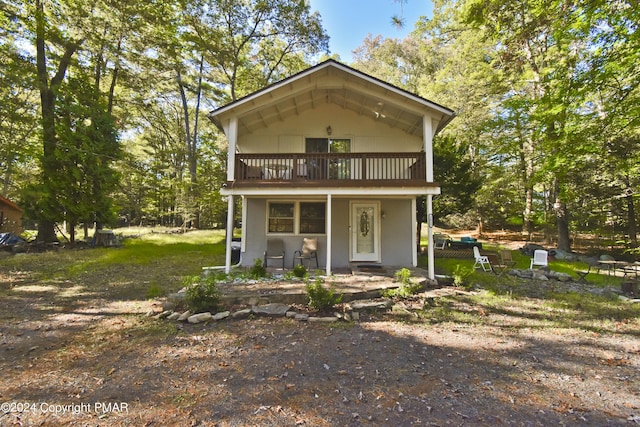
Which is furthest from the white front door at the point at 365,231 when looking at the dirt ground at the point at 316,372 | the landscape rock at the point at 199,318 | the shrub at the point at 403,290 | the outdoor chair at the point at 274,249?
the landscape rock at the point at 199,318

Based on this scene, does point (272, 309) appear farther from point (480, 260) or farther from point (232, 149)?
point (480, 260)

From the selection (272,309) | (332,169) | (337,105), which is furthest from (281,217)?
(272,309)

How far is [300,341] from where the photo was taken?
14.5 ft

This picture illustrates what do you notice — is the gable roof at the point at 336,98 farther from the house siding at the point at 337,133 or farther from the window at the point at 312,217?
the window at the point at 312,217

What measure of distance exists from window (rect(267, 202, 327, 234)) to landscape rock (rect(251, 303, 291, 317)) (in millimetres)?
4440

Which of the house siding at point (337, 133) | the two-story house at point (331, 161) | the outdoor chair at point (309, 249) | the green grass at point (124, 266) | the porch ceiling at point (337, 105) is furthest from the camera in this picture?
the house siding at point (337, 133)

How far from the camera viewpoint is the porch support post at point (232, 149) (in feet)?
27.5

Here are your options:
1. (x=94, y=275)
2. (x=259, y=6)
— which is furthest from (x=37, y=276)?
(x=259, y=6)

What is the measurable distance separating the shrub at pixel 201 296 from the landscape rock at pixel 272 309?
785mm

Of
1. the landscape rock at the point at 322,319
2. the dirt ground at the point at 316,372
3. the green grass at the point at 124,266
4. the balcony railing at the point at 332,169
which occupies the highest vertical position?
the balcony railing at the point at 332,169

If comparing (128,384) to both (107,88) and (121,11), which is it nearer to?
(121,11)

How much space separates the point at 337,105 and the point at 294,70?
1178 cm

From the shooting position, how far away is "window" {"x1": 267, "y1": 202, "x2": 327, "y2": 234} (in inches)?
399

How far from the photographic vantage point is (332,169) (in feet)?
29.5
